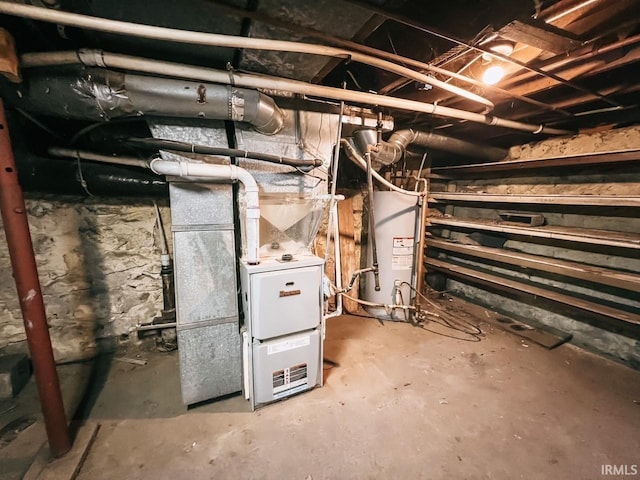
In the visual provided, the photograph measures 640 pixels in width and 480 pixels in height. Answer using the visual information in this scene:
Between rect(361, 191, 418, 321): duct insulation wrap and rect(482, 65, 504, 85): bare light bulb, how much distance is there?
1162 mm

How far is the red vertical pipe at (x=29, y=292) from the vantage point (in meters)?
1.10

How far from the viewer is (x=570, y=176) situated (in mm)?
2533

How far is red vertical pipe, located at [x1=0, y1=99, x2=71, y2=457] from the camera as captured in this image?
1.10 m

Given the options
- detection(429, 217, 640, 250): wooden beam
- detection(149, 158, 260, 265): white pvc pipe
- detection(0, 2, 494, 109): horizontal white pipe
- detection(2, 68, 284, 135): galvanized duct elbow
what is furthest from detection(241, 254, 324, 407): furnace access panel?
detection(429, 217, 640, 250): wooden beam

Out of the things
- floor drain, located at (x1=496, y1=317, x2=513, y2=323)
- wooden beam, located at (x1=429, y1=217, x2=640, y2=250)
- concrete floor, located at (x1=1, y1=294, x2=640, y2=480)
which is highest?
wooden beam, located at (x1=429, y1=217, x2=640, y2=250)

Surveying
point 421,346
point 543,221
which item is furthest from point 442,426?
point 543,221

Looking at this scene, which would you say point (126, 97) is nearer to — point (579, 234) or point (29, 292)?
point (29, 292)

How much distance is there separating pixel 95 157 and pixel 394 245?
8.71ft

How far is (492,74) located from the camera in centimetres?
154

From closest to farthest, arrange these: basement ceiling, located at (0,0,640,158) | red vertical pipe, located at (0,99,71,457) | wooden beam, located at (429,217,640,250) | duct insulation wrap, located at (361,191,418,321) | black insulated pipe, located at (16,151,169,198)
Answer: basement ceiling, located at (0,0,640,158)
red vertical pipe, located at (0,99,71,457)
black insulated pipe, located at (16,151,169,198)
wooden beam, located at (429,217,640,250)
duct insulation wrap, located at (361,191,418,321)

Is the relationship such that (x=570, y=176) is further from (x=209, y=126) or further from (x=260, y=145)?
(x=209, y=126)

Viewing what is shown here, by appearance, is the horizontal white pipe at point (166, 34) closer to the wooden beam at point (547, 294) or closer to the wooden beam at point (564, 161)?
the wooden beam at point (564, 161)

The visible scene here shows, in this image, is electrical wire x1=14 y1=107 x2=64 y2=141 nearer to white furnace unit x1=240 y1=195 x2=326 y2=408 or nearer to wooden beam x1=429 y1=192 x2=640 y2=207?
white furnace unit x1=240 y1=195 x2=326 y2=408

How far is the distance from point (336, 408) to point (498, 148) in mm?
3344
